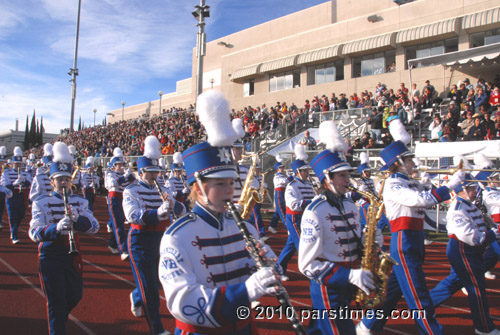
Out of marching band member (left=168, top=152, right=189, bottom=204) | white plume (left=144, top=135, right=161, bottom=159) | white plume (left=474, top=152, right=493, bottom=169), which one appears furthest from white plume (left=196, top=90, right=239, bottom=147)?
marching band member (left=168, top=152, right=189, bottom=204)

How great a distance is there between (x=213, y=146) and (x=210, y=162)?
104mm

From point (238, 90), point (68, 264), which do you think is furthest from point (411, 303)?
point (238, 90)

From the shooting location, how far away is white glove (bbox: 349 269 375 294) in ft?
9.02

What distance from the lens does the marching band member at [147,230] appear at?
4.27 metres

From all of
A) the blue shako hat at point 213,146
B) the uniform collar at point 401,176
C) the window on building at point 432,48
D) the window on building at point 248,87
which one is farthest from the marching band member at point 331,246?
the window on building at point 248,87

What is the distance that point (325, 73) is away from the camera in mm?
26594

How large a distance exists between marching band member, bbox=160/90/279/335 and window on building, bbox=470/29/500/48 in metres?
22.4

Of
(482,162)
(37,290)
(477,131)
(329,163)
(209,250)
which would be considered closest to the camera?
(209,250)

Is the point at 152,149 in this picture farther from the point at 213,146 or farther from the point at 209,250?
the point at 209,250

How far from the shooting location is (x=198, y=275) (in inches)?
83.7

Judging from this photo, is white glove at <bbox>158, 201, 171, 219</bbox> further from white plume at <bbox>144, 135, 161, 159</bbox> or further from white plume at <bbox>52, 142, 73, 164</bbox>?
white plume at <bbox>52, 142, 73, 164</bbox>

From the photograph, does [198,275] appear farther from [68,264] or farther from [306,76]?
[306,76]

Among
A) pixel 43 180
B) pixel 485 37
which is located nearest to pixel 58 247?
pixel 43 180

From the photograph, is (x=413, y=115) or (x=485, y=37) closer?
(x=413, y=115)
